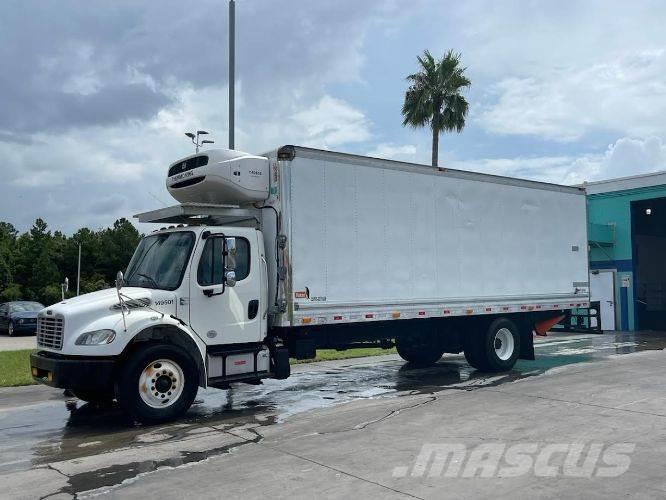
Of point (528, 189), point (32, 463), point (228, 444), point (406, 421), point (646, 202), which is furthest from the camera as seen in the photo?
point (646, 202)

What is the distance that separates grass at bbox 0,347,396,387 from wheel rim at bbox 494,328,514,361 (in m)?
2.40

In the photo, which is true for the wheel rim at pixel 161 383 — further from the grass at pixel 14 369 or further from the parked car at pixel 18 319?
the parked car at pixel 18 319

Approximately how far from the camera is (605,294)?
26.3m

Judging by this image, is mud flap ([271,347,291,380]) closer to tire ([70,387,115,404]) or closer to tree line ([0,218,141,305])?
tire ([70,387,115,404])

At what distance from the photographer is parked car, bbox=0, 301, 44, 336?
2584cm

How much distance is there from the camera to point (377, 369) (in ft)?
45.6

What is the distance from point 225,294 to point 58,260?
48206 millimetres

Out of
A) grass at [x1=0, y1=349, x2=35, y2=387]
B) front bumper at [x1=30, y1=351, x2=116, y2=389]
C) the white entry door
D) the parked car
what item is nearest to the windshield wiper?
front bumper at [x1=30, y1=351, x2=116, y2=389]

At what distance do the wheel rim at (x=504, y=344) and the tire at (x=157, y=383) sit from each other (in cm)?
673

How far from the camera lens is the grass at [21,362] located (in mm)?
12594

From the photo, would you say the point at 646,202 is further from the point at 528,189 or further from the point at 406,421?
the point at 406,421

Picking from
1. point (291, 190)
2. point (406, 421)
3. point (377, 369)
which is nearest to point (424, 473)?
point (406, 421)

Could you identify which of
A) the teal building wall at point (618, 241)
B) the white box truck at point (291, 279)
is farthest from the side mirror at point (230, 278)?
the teal building wall at point (618, 241)

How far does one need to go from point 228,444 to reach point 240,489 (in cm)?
174
